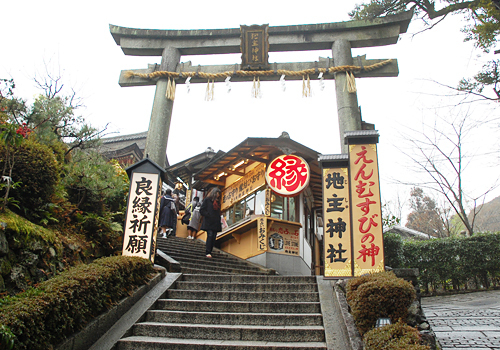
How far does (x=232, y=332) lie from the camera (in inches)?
230

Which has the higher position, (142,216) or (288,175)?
(288,175)

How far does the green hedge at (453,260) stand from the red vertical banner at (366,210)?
338 inches

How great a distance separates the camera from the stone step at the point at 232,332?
5.68m

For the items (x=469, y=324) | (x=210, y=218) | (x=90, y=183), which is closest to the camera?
(x=469, y=324)

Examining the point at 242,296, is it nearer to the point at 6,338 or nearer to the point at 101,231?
the point at 101,231

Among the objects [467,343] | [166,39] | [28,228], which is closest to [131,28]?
[166,39]

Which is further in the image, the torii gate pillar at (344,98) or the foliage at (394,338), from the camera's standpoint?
the torii gate pillar at (344,98)

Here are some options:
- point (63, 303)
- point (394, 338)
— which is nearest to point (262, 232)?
point (63, 303)

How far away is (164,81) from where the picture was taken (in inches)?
514

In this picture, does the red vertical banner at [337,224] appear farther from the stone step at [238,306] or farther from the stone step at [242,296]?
the stone step at [238,306]

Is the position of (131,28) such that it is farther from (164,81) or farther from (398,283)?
(398,283)

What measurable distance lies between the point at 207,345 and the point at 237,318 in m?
1.07

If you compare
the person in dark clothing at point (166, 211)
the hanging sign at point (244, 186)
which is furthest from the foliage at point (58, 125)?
the hanging sign at point (244, 186)

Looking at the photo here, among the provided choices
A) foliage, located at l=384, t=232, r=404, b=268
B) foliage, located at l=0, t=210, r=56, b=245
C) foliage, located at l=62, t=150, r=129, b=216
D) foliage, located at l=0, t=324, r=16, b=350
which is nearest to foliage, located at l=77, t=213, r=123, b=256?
foliage, located at l=62, t=150, r=129, b=216
